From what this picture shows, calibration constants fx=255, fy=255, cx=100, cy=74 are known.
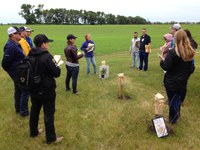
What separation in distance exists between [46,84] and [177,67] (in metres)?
2.83

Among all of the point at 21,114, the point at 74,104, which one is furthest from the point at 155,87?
the point at 21,114

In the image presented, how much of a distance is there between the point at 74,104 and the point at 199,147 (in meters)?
3.87

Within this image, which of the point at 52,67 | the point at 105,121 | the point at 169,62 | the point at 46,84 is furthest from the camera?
the point at 105,121

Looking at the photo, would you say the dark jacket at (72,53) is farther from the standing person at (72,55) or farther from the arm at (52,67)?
the arm at (52,67)

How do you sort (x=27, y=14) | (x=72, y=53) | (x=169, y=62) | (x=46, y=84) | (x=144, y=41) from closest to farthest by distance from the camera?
1. (x=46, y=84)
2. (x=169, y=62)
3. (x=72, y=53)
4. (x=144, y=41)
5. (x=27, y=14)

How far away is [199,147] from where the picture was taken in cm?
517

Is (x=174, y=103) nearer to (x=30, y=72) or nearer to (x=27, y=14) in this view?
(x=30, y=72)

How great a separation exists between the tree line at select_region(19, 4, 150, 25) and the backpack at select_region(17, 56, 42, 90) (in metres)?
111

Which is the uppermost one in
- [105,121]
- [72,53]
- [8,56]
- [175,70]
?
[8,56]

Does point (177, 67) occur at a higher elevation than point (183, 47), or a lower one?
lower

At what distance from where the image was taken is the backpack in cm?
487

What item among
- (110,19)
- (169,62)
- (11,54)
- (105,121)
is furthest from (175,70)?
(110,19)

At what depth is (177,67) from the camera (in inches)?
220

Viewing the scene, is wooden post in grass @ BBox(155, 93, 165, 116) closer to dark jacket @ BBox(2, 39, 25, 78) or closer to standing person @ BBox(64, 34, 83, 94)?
standing person @ BBox(64, 34, 83, 94)
